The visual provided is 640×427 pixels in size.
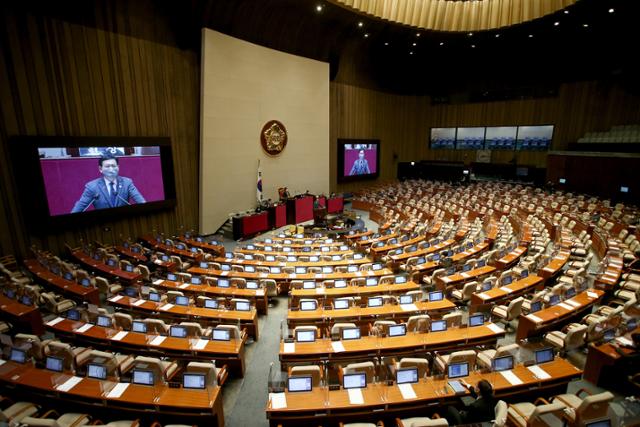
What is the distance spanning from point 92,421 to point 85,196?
1109 cm

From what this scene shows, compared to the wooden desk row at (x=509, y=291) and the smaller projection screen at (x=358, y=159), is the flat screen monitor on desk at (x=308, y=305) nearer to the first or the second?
the wooden desk row at (x=509, y=291)

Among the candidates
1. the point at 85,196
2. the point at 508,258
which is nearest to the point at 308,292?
the point at 508,258

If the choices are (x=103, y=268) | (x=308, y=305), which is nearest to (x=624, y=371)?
(x=308, y=305)

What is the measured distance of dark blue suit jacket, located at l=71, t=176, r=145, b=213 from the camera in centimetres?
1341

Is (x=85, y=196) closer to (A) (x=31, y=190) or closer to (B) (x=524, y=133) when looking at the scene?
(A) (x=31, y=190)

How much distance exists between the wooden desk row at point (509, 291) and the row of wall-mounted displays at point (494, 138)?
23.5 meters

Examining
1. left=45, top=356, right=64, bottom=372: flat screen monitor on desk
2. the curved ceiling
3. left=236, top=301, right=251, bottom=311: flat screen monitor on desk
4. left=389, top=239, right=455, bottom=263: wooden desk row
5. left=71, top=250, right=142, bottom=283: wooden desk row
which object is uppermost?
the curved ceiling

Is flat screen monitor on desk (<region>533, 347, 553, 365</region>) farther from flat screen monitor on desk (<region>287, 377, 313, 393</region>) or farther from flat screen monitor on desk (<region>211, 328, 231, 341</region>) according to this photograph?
flat screen monitor on desk (<region>211, 328, 231, 341</region>)

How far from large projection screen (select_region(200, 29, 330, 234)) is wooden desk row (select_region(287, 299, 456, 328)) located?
12072 mm

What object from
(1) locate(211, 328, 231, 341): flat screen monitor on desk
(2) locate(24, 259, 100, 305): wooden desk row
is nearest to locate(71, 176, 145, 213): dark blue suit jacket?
(2) locate(24, 259, 100, 305): wooden desk row

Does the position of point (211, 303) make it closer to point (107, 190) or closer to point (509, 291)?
point (509, 291)

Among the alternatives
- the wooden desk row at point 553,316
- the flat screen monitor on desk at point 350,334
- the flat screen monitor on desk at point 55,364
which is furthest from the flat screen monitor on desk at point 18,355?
the wooden desk row at point 553,316

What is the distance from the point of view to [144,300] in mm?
8367

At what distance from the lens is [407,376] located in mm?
5320
